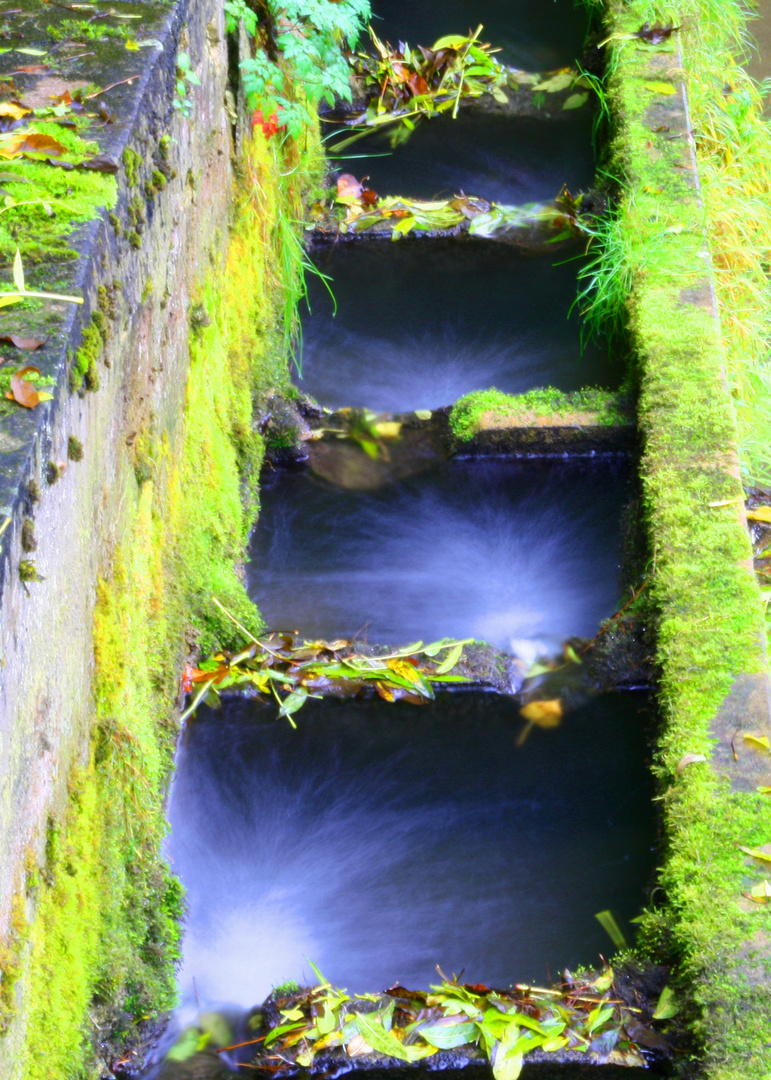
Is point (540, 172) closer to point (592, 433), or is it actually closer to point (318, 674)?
point (592, 433)

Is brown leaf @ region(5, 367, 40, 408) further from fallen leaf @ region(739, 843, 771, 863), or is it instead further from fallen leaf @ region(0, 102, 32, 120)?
fallen leaf @ region(739, 843, 771, 863)

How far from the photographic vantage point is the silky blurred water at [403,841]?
249 centimetres

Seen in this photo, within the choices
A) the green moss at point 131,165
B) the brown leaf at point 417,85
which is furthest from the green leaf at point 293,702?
the brown leaf at point 417,85

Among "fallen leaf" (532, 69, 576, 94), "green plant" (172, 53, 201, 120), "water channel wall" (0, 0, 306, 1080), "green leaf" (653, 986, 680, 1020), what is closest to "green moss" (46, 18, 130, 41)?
"water channel wall" (0, 0, 306, 1080)

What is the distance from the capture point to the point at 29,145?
2426 mm

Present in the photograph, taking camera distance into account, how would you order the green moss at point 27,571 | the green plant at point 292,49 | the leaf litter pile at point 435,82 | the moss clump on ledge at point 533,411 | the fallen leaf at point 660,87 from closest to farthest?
the green moss at point 27,571 → the moss clump on ledge at point 533,411 → the green plant at point 292,49 → the fallen leaf at point 660,87 → the leaf litter pile at point 435,82

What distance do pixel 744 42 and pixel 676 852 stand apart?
A: 5.80 meters

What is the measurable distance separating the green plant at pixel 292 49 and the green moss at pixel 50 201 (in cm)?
→ 143

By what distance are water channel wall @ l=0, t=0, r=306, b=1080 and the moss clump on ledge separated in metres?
0.71

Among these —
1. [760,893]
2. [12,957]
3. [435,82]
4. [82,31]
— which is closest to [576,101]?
[435,82]

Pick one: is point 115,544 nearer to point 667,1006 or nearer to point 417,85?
point 667,1006

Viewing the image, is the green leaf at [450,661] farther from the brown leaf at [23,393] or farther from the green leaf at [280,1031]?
the brown leaf at [23,393]

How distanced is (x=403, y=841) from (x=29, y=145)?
6.02 feet

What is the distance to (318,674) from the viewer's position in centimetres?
292
